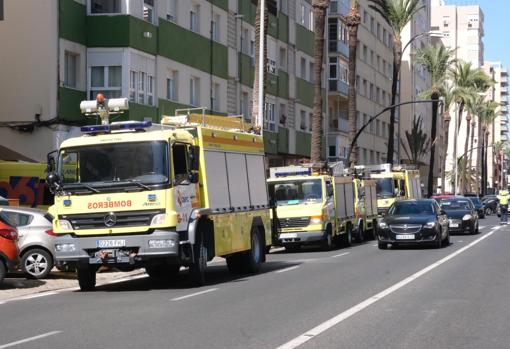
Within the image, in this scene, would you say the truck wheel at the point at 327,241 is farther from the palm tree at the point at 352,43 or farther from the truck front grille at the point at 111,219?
the palm tree at the point at 352,43

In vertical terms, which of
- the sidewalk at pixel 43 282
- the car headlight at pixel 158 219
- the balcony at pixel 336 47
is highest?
the balcony at pixel 336 47

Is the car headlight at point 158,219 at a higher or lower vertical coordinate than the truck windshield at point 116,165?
lower

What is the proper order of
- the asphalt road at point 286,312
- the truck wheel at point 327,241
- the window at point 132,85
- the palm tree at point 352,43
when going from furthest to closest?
the palm tree at point 352,43 → the window at point 132,85 → the truck wheel at point 327,241 → the asphalt road at point 286,312

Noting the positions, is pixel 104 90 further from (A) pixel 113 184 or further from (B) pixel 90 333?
(B) pixel 90 333

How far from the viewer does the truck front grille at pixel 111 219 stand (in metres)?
15.2

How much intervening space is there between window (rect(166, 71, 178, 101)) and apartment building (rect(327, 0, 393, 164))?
27719mm

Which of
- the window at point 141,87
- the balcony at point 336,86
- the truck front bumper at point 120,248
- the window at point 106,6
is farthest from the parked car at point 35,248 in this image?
the balcony at point 336,86

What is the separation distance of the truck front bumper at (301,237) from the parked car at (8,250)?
38.7ft

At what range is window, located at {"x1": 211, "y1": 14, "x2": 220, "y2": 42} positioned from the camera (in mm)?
40412

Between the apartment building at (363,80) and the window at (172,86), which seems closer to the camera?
the window at (172,86)

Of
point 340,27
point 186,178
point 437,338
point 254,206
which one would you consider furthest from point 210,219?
point 340,27

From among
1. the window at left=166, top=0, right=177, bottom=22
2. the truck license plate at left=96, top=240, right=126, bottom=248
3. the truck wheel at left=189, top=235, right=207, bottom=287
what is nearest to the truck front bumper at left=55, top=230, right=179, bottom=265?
the truck license plate at left=96, top=240, right=126, bottom=248

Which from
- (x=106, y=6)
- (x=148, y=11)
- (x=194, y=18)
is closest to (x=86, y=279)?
(x=106, y=6)

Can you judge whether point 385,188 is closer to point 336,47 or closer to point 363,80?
point 336,47
